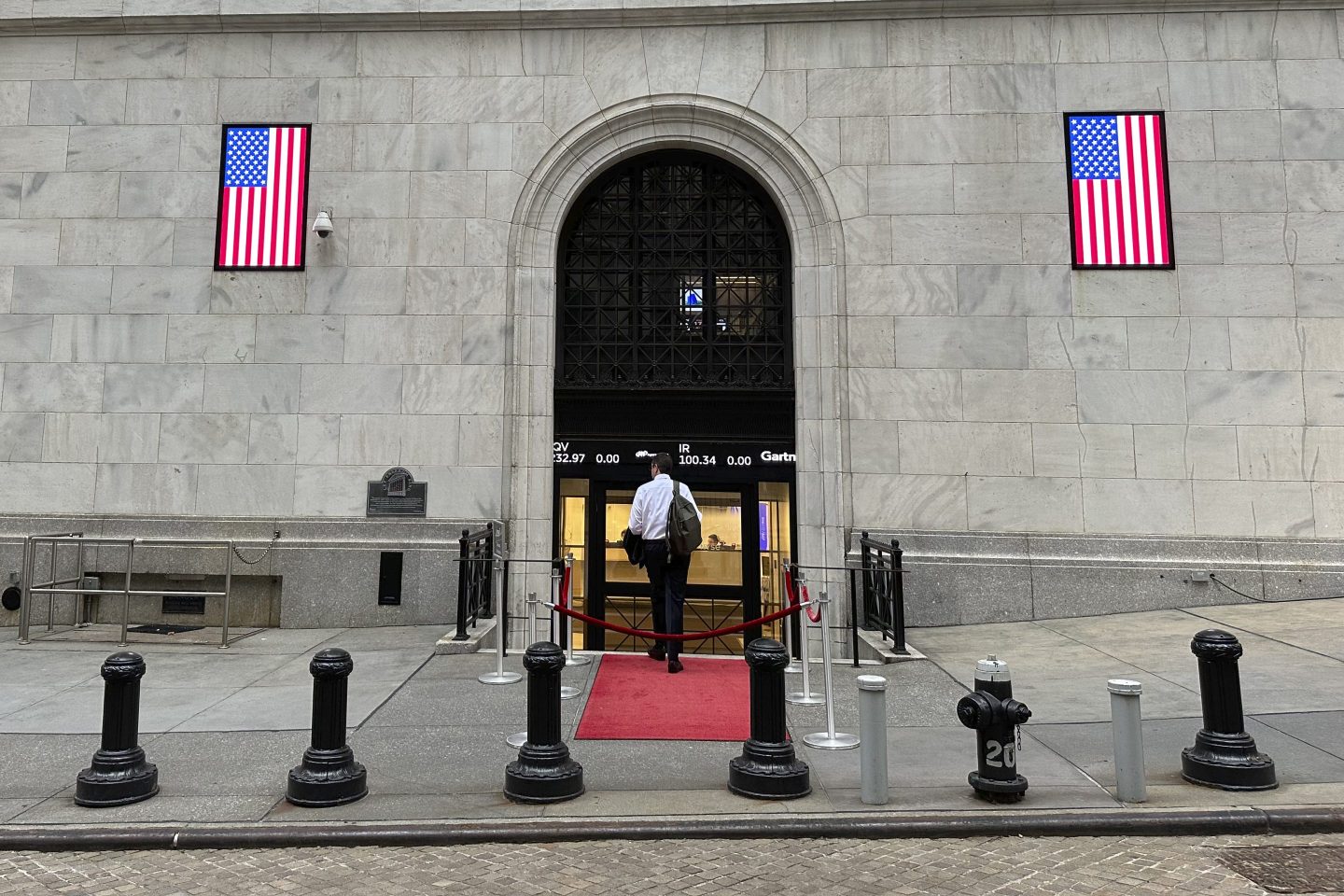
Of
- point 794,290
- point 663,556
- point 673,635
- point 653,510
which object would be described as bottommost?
point 673,635

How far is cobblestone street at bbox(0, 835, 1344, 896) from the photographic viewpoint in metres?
3.87

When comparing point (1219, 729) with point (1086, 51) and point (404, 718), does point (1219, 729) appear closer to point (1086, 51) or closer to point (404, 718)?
point (404, 718)

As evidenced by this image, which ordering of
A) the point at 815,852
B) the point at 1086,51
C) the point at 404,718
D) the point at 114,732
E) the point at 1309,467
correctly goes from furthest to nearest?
the point at 1086,51
the point at 1309,467
the point at 404,718
the point at 114,732
the point at 815,852

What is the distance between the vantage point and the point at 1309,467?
34.2 ft

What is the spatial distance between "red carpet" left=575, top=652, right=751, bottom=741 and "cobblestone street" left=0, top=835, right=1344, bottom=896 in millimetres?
1836

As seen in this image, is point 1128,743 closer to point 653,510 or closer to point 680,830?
point 680,830

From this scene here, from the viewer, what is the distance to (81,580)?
34.4 feet

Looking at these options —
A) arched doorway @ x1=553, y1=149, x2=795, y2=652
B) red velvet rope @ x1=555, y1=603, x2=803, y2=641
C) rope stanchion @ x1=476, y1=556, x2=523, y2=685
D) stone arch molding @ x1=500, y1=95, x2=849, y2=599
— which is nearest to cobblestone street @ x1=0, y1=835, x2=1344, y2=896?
red velvet rope @ x1=555, y1=603, x2=803, y2=641

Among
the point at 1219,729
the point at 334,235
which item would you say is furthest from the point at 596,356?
the point at 1219,729

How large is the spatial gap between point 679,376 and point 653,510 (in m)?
3.63

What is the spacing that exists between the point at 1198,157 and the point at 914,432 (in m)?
5.59

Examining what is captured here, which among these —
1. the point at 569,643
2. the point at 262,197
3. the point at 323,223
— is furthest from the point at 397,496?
the point at 262,197

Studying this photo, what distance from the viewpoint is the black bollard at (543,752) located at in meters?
4.83

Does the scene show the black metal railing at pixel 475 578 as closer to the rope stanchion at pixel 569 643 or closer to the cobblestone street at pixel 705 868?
the rope stanchion at pixel 569 643
